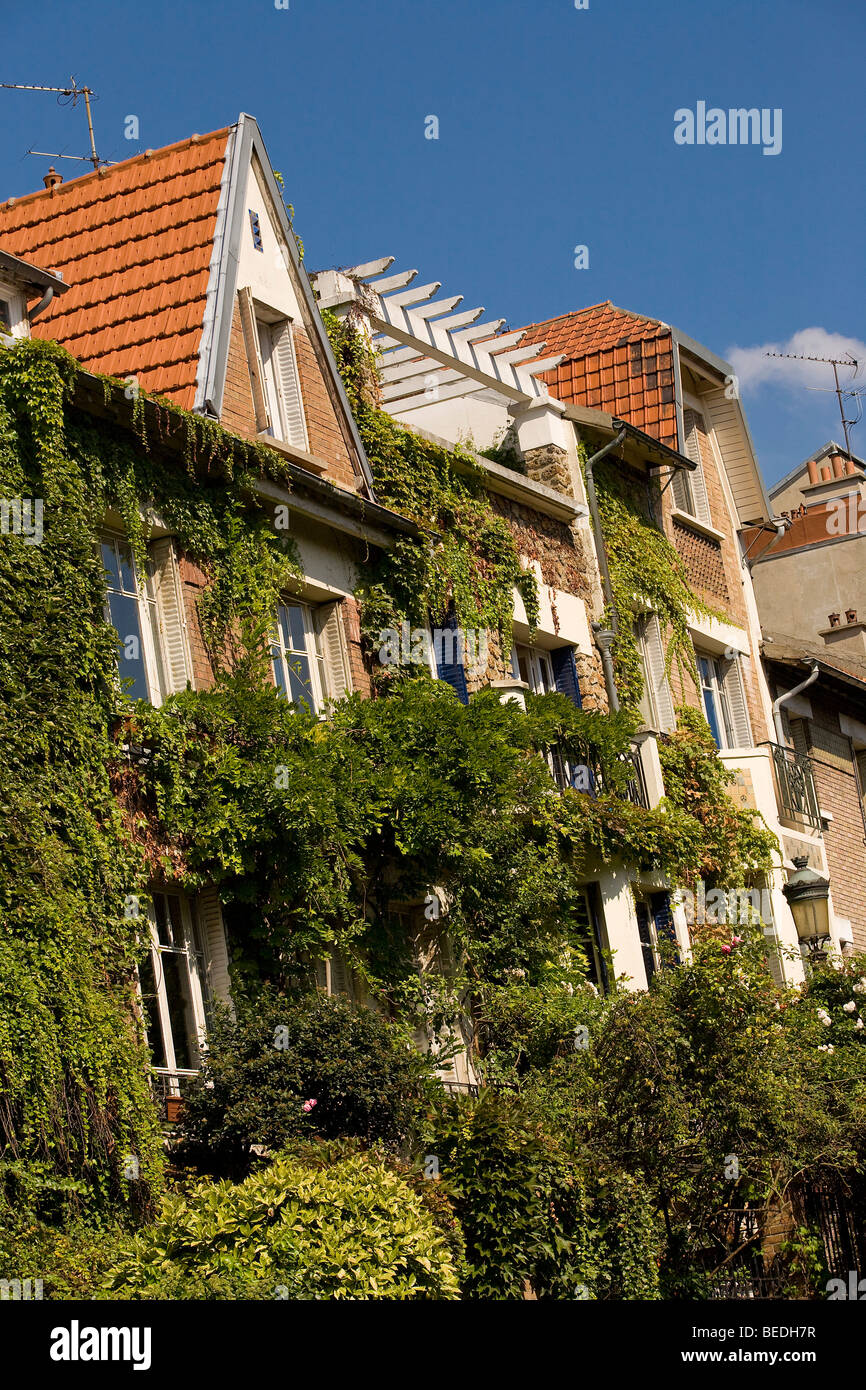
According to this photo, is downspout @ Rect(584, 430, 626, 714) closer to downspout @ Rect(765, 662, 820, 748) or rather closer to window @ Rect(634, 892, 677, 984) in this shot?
window @ Rect(634, 892, 677, 984)

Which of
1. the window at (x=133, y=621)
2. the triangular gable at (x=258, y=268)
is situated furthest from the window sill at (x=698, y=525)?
the window at (x=133, y=621)

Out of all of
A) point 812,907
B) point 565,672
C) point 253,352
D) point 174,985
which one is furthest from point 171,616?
point 812,907

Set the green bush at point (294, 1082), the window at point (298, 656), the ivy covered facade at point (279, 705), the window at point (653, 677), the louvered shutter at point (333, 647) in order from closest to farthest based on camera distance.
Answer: the ivy covered facade at point (279, 705) → the green bush at point (294, 1082) → the window at point (298, 656) → the louvered shutter at point (333, 647) → the window at point (653, 677)

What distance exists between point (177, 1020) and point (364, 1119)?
6.16ft

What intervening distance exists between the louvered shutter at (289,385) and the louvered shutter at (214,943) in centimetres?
546

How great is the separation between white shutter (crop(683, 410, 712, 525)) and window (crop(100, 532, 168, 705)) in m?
14.3

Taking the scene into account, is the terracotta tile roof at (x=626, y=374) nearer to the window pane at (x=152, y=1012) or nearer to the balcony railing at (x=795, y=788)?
the balcony railing at (x=795, y=788)

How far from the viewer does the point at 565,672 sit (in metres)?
23.9

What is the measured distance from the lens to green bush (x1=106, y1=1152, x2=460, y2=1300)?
12094mm

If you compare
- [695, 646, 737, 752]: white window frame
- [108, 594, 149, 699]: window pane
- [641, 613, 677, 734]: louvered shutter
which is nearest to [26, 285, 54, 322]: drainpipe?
[108, 594, 149, 699]: window pane

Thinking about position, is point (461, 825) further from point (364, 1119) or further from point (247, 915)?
point (364, 1119)

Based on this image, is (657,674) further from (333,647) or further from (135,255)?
(135,255)

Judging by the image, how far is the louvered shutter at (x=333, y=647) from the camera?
63.1ft
